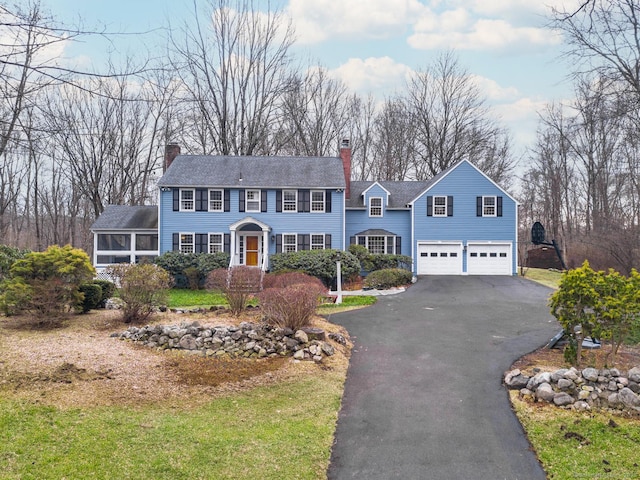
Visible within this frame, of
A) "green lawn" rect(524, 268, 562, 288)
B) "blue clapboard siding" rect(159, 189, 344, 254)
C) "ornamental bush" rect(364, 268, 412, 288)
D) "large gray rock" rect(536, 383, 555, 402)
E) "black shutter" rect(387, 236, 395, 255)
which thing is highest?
"blue clapboard siding" rect(159, 189, 344, 254)

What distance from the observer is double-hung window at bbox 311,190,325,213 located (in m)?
22.8

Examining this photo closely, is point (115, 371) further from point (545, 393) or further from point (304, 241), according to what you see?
point (304, 241)

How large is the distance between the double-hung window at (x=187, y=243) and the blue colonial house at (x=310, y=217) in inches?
2.1

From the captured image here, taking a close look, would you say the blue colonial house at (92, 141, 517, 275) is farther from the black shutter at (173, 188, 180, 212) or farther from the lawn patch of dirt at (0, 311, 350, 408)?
the lawn patch of dirt at (0, 311, 350, 408)

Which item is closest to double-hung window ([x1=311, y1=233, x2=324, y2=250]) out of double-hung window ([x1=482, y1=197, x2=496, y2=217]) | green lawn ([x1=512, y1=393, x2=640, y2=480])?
double-hung window ([x1=482, y1=197, x2=496, y2=217])

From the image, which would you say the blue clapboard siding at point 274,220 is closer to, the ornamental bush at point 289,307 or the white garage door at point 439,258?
the white garage door at point 439,258

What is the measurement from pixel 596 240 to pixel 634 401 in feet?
60.0

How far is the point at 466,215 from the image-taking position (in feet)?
76.8

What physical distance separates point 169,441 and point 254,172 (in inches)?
783

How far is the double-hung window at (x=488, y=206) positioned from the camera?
919 inches

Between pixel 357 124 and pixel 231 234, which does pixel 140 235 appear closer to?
pixel 231 234

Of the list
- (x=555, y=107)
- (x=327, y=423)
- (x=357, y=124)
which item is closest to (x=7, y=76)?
(x=327, y=423)

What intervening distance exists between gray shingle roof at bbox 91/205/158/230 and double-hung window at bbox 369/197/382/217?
12.3 m

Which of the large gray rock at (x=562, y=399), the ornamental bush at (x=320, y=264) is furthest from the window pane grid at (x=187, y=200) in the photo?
the large gray rock at (x=562, y=399)
